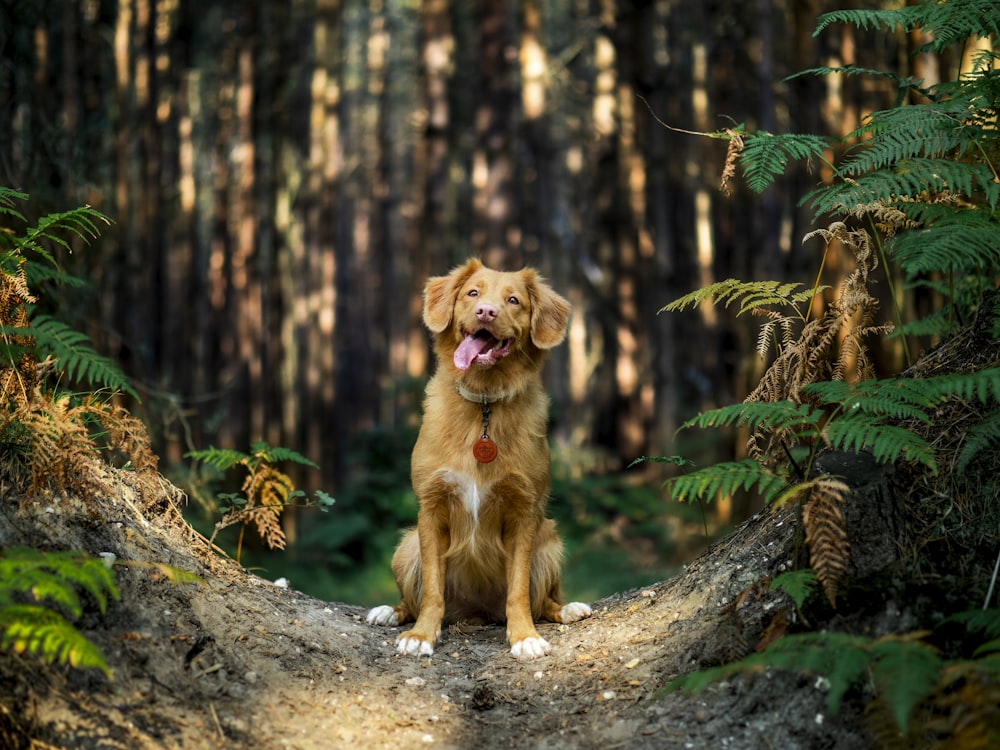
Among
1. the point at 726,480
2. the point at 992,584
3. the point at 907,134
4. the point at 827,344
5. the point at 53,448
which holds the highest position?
the point at 907,134

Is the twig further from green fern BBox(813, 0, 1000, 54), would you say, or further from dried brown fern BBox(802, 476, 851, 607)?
green fern BBox(813, 0, 1000, 54)

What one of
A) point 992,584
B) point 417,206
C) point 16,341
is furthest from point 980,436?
point 417,206

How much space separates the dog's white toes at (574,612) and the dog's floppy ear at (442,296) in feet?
6.29

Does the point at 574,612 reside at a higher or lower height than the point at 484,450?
lower

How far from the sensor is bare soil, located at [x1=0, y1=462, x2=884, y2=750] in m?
3.31

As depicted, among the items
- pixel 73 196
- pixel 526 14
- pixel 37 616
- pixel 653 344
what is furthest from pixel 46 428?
pixel 653 344

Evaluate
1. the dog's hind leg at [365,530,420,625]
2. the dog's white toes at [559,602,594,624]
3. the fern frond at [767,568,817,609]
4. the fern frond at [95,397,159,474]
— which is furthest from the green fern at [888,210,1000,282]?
the fern frond at [95,397,159,474]

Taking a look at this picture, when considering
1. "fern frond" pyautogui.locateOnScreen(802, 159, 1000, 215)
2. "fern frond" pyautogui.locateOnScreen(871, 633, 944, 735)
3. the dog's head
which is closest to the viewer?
"fern frond" pyautogui.locateOnScreen(871, 633, 944, 735)

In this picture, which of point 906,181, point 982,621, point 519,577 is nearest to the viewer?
point 982,621

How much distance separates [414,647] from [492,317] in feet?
6.20

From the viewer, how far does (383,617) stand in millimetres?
5449

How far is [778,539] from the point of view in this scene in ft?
15.2

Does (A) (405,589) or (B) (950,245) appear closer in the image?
(B) (950,245)

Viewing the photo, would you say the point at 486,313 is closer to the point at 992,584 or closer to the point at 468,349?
the point at 468,349
